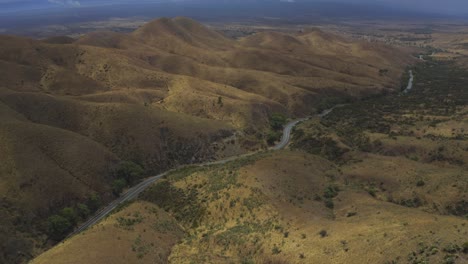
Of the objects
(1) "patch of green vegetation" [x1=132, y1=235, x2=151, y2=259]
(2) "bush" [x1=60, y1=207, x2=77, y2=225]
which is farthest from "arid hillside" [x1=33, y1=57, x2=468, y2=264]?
(2) "bush" [x1=60, y1=207, x2=77, y2=225]

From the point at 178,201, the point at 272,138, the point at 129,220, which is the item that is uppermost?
the point at 129,220

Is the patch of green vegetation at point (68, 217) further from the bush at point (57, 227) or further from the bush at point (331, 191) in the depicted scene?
the bush at point (331, 191)

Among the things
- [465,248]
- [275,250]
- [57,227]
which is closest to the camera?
[465,248]

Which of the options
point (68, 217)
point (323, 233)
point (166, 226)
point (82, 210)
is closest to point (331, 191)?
point (323, 233)

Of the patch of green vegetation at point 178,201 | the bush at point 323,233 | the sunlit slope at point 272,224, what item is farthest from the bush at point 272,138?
the bush at point 323,233

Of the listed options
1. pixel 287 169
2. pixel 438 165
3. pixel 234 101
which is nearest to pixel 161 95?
pixel 234 101

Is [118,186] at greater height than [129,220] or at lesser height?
lesser

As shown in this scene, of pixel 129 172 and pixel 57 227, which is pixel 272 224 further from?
pixel 129 172

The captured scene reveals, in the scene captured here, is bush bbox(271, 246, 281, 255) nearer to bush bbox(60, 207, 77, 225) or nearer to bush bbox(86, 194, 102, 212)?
bush bbox(60, 207, 77, 225)

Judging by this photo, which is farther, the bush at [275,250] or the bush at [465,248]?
the bush at [275,250]
